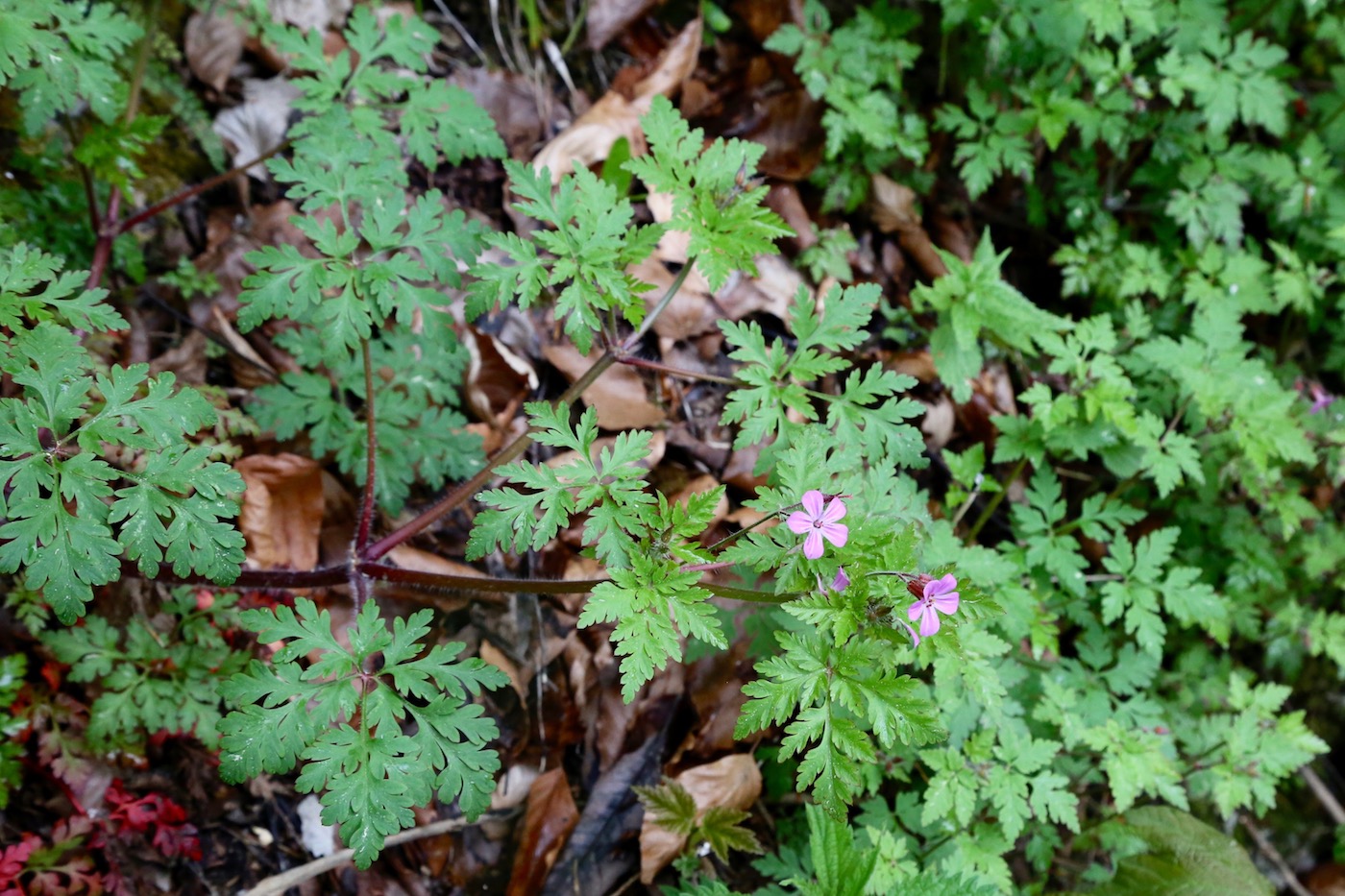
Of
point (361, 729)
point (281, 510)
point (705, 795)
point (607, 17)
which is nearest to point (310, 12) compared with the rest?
point (607, 17)

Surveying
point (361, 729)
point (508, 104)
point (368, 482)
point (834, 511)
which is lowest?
point (361, 729)

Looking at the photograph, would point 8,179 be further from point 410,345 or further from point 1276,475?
point 1276,475

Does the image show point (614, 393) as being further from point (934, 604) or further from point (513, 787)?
point (934, 604)

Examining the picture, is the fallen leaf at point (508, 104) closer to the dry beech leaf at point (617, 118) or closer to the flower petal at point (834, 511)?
the dry beech leaf at point (617, 118)

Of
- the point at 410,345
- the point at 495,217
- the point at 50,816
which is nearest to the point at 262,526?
the point at 410,345

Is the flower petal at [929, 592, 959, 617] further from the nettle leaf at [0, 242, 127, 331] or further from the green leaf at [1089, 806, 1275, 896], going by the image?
the nettle leaf at [0, 242, 127, 331]

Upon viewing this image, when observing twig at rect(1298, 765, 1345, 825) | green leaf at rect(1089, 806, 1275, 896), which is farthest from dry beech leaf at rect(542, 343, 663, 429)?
twig at rect(1298, 765, 1345, 825)

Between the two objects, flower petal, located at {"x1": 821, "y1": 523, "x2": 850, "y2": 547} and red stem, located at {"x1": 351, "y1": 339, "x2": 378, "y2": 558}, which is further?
red stem, located at {"x1": 351, "y1": 339, "x2": 378, "y2": 558}
